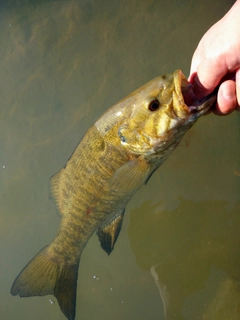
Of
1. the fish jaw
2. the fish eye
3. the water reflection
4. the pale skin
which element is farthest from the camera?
the water reflection

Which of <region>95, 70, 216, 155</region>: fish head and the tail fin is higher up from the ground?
<region>95, 70, 216, 155</region>: fish head

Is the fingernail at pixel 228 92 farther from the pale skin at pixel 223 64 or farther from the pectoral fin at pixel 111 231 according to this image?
the pectoral fin at pixel 111 231

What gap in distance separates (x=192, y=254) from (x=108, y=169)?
5.86 ft

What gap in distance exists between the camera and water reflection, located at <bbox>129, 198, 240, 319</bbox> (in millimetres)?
3363

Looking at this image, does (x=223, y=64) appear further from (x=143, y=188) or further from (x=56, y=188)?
(x=143, y=188)

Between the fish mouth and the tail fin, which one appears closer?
the fish mouth

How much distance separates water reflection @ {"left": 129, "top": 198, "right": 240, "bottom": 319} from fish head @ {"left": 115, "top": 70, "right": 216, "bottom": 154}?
1.64 metres

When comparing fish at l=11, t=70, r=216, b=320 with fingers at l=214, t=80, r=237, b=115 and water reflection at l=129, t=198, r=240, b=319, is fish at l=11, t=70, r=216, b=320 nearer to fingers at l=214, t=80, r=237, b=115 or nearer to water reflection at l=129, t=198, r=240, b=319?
fingers at l=214, t=80, r=237, b=115

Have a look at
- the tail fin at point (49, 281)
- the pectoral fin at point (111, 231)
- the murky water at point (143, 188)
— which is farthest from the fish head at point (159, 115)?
the murky water at point (143, 188)

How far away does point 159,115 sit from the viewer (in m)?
2.00

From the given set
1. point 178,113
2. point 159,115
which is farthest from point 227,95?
point 159,115

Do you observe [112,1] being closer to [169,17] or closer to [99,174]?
[169,17]

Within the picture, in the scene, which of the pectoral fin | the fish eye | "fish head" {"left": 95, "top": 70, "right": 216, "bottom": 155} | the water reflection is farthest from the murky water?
the fish eye

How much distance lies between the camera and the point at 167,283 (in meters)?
3.49
